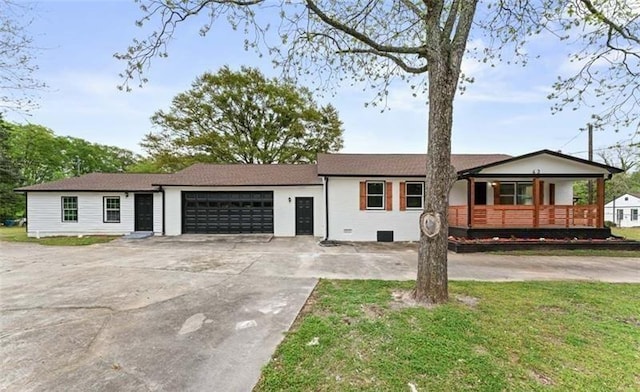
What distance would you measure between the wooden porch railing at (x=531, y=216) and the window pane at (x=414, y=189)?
7.87 feet

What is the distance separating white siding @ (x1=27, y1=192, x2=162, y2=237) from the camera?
45.3 ft

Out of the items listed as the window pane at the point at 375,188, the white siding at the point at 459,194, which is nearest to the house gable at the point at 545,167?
the white siding at the point at 459,194

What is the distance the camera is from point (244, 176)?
15109 millimetres

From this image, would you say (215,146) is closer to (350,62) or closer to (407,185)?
(407,185)

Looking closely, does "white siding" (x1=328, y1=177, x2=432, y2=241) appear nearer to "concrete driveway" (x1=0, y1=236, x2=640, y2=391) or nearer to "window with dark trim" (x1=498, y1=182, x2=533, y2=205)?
"concrete driveway" (x1=0, y1=236, x2=640, y2=391)

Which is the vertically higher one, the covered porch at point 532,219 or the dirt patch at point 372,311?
the covered porch at point 532,219

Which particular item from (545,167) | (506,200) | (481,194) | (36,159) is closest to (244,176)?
(481,194)

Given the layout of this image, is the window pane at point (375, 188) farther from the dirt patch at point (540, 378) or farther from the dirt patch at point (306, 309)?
the dirt patch at point (540, 378)

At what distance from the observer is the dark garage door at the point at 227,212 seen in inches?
554

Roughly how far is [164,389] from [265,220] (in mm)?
11633

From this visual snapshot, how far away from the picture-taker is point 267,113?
2491 centimetres

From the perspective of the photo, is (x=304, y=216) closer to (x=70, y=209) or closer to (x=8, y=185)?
(x=70, y=209)

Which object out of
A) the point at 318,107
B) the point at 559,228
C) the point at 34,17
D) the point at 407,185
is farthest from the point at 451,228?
the point at 318,107

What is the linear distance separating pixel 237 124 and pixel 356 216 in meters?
16.6
